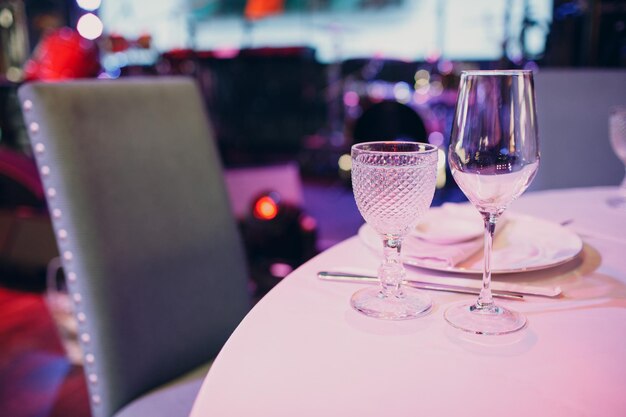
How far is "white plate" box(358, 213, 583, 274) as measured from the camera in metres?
0.59

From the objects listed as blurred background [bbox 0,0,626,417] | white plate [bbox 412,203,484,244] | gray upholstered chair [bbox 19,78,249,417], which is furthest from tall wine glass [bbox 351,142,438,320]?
blurred background [bbox 0,0,626,417]

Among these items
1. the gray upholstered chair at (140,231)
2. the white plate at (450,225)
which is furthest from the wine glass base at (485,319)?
the gray upholstered chair at (140,231)

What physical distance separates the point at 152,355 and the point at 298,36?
20.8ft

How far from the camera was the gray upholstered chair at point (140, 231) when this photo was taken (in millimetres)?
799

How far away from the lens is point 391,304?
517mm

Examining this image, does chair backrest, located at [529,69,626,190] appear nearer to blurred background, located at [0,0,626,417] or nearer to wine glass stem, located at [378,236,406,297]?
blurred background, located at [0,0,626,417]

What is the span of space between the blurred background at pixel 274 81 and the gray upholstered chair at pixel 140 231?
2.73 ft

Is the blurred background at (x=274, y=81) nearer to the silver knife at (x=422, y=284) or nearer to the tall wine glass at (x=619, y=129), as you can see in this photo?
the tall wine glass at (x=619, y=129)

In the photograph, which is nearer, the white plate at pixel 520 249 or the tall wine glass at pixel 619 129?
the white plate at pixel 520 249

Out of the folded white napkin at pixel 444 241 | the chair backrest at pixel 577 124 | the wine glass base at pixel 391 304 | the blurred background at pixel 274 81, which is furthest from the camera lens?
the blurred background at pixel 274 81

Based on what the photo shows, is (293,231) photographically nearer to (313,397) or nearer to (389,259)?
(389,259)

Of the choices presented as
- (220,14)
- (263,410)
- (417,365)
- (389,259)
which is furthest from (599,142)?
(220,14)

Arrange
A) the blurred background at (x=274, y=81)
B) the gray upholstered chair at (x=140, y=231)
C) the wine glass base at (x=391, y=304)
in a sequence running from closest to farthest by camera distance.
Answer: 1. the wine glass base at (x=391, y=304)
2. the gray upholstered chair at (x=140, y=231)
3. the blurred background at (x=274, y=81)

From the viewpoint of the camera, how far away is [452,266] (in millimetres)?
594
